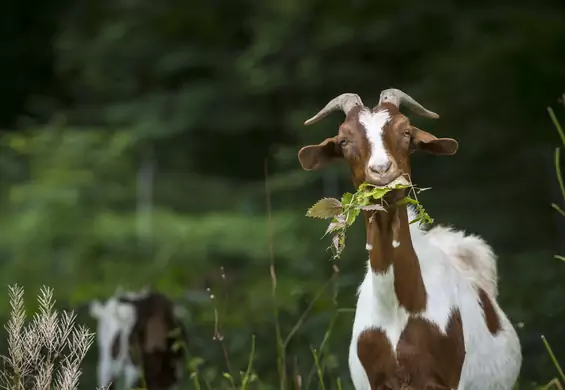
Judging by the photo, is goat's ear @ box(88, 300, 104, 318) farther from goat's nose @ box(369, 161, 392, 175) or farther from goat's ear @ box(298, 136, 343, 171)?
goat's nose @ box(369, 161, 392, 175)

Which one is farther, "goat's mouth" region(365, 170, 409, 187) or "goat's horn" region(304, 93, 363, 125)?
"goat's horn" region(304, 93, 363, 125)

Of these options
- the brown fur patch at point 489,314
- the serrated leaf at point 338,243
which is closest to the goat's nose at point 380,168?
the serrated leaf at point 338,243

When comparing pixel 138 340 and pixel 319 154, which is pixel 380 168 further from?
pixel 138 340

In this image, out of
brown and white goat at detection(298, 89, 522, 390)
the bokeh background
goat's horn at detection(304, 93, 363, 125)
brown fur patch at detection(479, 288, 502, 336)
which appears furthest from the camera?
the bokeh background

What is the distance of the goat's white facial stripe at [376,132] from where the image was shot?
12.1ft

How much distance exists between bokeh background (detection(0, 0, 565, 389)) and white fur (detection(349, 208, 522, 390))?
2.08 metres

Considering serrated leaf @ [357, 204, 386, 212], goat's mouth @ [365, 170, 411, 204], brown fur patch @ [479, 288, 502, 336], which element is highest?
goat's mouth @ [365, 170, 411, 204]

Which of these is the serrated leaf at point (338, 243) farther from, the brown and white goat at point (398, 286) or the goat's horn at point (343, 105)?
the goat's horn at point (343, 105)

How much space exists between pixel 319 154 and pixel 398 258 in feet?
1.80

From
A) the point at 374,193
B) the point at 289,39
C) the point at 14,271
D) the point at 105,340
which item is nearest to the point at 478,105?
the point at 289,39

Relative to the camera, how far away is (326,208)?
3752 mm

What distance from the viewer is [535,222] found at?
10.8 metres

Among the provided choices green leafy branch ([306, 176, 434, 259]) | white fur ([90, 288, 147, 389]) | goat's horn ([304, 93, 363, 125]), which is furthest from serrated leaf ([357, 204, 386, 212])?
white fur ([90, 288, 147, 389])

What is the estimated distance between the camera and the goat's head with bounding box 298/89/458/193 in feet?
12.1
